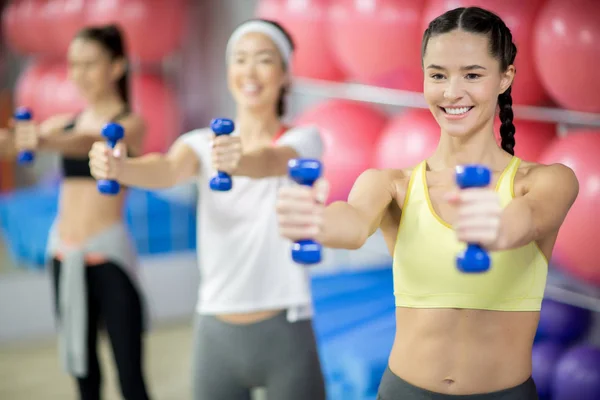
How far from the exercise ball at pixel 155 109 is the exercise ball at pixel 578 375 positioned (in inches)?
106

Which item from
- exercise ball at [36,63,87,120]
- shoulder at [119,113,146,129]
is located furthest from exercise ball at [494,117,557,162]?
exercise ball at [36,63,87,120]

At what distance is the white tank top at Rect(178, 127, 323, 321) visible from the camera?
2133mm

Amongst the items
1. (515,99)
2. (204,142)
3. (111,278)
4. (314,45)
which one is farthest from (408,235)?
(314,45)

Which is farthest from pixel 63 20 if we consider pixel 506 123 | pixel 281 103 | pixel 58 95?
pixel 506 123

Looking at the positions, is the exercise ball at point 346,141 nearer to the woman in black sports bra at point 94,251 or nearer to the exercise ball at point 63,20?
the woman in black sports bra at point 94,251

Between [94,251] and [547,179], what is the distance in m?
1.69

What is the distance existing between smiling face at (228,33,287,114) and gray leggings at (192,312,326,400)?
1.86 feet

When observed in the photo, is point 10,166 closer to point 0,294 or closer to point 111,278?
point 0,294

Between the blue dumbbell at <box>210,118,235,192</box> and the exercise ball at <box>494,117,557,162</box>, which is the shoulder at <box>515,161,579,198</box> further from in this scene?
the exercise ball at <box>494,117,557,162</box>

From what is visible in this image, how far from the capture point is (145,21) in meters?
4.42

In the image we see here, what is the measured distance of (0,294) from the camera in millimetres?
4387

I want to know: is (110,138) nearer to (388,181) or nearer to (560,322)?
(388,181)

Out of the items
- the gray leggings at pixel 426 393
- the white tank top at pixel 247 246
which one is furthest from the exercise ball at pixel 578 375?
the gray leggings at pixel 426 393

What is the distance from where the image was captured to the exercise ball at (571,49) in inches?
86.5
